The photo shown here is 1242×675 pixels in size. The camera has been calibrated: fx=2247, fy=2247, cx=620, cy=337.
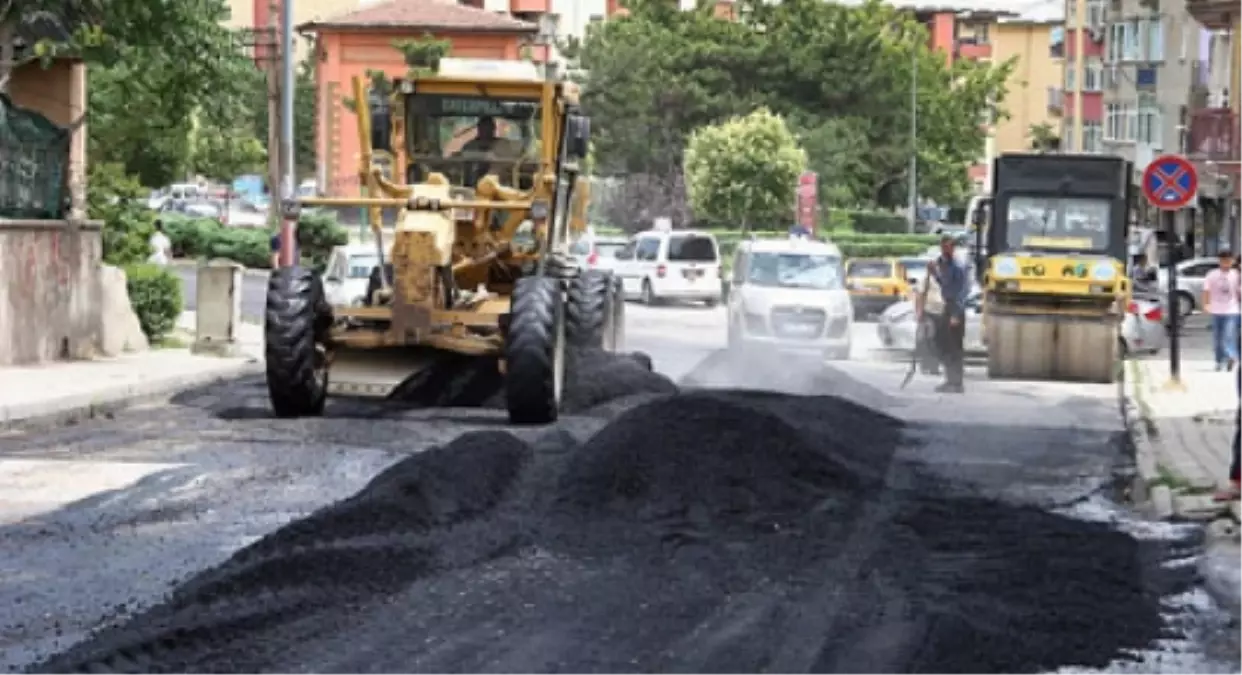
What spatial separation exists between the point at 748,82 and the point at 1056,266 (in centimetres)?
5158

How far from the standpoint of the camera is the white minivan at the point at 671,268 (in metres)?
53.6

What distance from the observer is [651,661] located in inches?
348

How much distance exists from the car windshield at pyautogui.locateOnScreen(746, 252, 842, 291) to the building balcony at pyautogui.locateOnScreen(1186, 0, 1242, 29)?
2268cm

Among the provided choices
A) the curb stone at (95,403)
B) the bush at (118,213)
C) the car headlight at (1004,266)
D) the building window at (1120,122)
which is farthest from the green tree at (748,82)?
the curb stone at (95,403)

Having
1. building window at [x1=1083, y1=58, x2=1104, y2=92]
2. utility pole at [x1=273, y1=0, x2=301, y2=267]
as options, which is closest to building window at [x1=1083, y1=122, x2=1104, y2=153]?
building window at [x1=1083, y1=58, x2=1104, y2=92]

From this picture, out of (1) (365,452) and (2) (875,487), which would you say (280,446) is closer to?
(1) (365,452)

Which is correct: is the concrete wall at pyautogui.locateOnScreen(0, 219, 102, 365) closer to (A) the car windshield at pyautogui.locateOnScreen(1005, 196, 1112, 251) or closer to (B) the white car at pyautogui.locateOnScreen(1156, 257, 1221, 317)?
(A) the car windshield at pyautogui.locateOnScreen(1005, 196, 1112, 251)

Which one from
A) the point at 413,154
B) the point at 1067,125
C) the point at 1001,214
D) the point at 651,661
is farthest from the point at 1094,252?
the point at 1067,125

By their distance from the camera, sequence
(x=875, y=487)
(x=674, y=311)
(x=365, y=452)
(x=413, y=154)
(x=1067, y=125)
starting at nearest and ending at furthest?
(x=875, y=487) → (x=365, y=452) → (x=413, y=154) → (x=674, y=311) → (x=1067, y=125)

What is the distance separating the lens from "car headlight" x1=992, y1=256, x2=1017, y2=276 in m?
29.6

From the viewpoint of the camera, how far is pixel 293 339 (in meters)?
19.7

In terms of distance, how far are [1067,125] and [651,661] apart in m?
94.0

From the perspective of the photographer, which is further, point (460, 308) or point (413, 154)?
point (413, 154)

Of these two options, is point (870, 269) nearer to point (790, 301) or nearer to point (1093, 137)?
point (790, 301)
